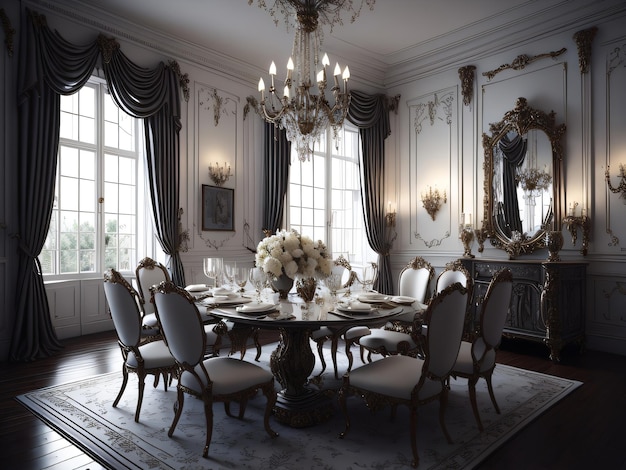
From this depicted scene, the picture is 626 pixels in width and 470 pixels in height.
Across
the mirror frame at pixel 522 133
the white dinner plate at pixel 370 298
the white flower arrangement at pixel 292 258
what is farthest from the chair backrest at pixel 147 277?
the mirror frame at pixel 522 133

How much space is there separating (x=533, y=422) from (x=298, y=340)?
1611 mm

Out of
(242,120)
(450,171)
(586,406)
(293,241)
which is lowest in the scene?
(586,406)

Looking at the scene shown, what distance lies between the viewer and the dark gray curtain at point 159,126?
471 cm

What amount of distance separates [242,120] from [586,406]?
194 inches

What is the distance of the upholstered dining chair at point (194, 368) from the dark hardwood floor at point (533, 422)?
61cm

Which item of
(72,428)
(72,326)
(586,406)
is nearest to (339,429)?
(72,428)

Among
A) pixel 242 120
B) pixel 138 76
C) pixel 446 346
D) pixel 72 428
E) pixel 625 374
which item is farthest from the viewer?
pixel 242 120

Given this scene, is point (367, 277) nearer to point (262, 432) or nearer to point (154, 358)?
point (262, 432)

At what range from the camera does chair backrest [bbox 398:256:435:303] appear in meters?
4.01

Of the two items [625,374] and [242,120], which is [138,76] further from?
[625,374]

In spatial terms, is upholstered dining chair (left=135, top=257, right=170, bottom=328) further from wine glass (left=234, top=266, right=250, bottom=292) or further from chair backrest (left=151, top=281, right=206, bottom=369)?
chair backrest (left=151, top=281, right=206, bottom=369)

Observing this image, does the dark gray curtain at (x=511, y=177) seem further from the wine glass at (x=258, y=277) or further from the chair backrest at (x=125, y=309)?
the chair backrest at (x=125, y=309)

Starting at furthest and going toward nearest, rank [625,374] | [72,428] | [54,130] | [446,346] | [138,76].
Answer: [138,76] → [54,130] → [625,374] → [72,428] → [446,346]

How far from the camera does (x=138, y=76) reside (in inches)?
190
